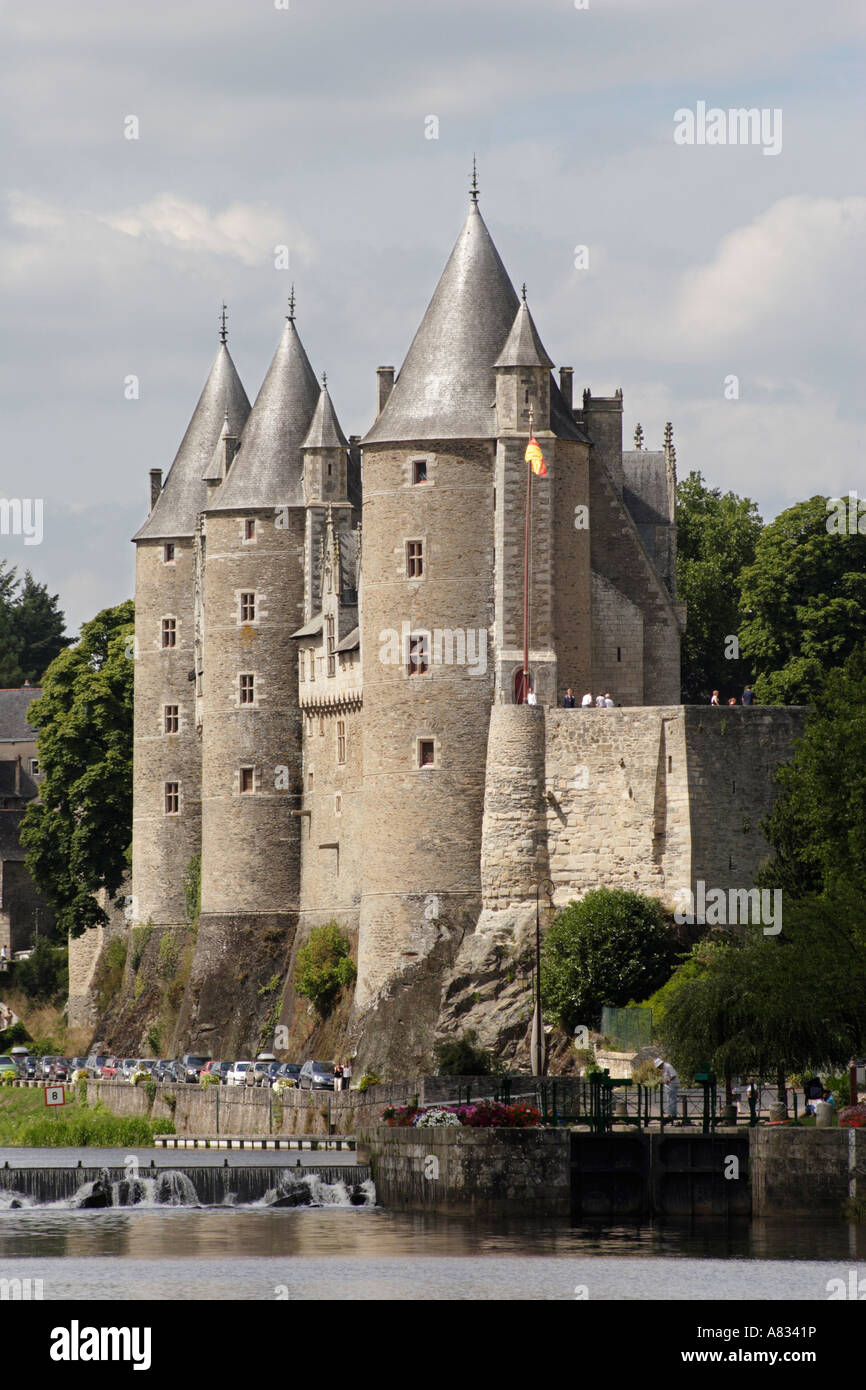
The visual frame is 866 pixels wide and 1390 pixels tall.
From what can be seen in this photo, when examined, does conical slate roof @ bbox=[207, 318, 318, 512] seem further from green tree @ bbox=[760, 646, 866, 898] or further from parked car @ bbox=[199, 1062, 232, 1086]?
green tree @ bbox=[760, 646, 866, 898]

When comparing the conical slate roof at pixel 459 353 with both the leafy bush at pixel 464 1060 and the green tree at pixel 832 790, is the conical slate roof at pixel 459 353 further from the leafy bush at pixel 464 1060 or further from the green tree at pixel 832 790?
the leafy bush at pixel 464 1060

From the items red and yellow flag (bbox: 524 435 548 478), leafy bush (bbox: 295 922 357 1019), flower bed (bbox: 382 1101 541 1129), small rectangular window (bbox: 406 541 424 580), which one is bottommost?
flower bed (bbox: 382 1101 541 1129)

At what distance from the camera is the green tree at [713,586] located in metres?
82.8

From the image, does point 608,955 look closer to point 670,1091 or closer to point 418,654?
point 418,654

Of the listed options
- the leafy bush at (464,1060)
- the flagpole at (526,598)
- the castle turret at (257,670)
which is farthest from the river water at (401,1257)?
the castle turret at (257,670)

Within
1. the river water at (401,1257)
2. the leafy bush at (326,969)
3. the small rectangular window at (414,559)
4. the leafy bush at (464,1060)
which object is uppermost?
the small rectangular window at (414,559)

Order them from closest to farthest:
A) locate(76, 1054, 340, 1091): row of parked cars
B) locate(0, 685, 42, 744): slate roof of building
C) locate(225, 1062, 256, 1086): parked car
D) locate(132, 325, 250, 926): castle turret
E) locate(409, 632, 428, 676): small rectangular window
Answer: locate(76, 1054, 340, 1091): row of parked cars
locate(409, 632, 428, 676): small rectangular window
locate(225, 1062, 256, 1086): parked car
locate(132, 325, 250, 926): castle turret
locate(0, 685, 42, 744): slate roof of building

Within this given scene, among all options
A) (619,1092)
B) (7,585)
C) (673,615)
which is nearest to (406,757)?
(673,615)

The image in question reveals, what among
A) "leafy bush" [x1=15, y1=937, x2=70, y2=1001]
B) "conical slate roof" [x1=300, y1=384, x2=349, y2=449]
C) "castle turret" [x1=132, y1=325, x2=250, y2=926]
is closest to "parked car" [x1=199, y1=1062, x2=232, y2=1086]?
"castle turret" [x1=132, y1=325, x2=250, y2=926]

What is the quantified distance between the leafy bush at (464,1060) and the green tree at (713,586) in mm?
20844

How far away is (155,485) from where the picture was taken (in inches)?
3228

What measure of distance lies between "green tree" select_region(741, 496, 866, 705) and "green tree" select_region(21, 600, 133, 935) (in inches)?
712

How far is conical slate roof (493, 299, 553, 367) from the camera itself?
206 ft

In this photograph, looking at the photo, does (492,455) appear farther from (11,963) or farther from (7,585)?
(7,585)
